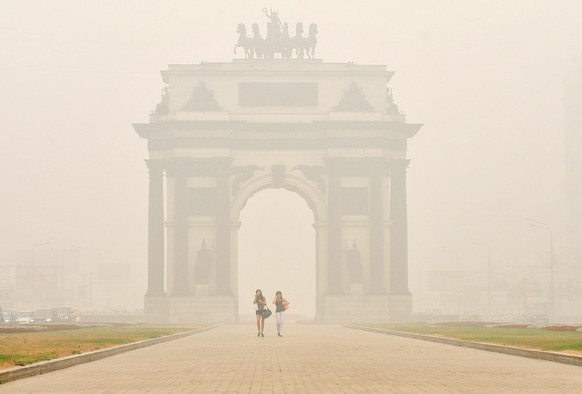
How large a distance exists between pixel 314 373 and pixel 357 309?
66809 mm

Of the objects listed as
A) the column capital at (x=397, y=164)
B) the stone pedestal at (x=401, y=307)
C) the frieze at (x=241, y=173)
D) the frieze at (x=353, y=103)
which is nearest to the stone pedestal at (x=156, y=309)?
the frieze at (x=241, y=173)

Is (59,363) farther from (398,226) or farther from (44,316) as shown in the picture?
(398,226)

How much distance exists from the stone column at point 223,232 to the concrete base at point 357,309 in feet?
26.9

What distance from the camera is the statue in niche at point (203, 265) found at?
92.6 meters

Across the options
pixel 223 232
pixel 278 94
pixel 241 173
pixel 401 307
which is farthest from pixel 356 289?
pixel 278 94

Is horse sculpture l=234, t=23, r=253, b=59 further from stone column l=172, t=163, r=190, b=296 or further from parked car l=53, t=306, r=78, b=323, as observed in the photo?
parked car l=53, t=306, r=78, b=323

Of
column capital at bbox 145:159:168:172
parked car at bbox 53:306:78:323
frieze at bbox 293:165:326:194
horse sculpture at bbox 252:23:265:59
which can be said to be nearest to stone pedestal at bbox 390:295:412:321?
frieze at bbox 293:165:326:194

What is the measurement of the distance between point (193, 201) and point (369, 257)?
49.5ft

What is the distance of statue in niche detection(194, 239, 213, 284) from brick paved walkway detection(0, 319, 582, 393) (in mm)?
58622

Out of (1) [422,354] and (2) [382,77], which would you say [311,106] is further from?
(1) [422,354]

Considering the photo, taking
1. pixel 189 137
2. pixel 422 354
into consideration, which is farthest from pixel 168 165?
pixel 422 354

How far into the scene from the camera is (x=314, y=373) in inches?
942

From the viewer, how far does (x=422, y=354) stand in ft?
103

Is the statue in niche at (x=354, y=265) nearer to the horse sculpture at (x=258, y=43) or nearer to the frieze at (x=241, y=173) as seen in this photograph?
the frieze at (x=241, y=173)
